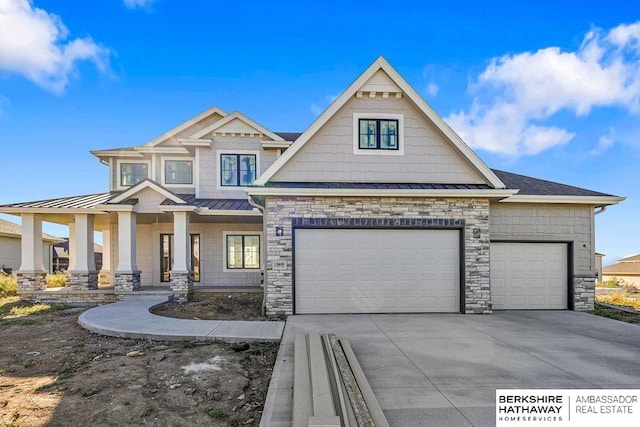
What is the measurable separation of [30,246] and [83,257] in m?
2.06

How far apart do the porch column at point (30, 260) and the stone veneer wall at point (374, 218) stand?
31.4 ft

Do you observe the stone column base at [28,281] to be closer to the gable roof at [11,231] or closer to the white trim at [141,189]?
the white trim at [141,189]

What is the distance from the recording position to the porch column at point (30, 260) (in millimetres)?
12328

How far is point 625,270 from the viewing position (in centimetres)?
2923

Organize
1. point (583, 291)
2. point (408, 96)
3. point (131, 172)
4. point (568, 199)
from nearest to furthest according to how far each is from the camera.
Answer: point (408, 96) < point (568, 199) < point (583, 291) < point (131, 172)

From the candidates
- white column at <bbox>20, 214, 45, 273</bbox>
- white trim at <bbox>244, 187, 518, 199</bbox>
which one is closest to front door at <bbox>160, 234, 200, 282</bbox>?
white column at <bbox>20, 214, 45, 273</bbox>

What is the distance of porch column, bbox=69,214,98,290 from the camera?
12.2 metres

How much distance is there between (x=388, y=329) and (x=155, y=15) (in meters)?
14.5

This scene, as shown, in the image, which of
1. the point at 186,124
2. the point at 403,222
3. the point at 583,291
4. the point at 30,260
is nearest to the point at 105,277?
the point at 30,260

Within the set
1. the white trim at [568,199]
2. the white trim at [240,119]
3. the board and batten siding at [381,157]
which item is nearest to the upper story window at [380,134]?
the board and batten siding at [381,157]

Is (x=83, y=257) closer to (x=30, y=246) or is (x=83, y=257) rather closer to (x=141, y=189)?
(x=30, y=246)

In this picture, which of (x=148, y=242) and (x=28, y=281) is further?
(x=148, y=242)

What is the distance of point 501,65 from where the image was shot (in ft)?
50.2

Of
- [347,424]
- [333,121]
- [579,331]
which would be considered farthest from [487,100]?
[347,424]
